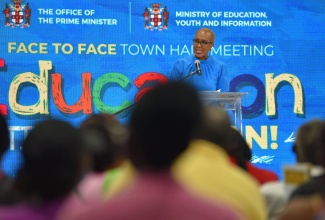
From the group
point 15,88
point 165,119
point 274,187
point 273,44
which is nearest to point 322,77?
point 273,44

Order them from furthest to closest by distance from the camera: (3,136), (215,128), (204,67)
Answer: (204,67), (3,136), (215,128)

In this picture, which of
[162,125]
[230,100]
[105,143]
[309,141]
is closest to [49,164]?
[162,125]

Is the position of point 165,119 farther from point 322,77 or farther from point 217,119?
point 322,77

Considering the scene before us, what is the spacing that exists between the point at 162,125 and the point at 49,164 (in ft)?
1.54

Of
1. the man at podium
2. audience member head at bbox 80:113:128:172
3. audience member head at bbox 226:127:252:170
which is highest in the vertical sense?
the man at podium

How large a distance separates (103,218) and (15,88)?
21.9ft

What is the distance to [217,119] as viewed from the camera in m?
2.15

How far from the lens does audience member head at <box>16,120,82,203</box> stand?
1801mm

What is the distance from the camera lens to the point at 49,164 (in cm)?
180

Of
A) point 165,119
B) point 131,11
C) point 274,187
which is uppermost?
point 131,11

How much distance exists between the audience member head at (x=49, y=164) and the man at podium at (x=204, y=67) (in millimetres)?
5038

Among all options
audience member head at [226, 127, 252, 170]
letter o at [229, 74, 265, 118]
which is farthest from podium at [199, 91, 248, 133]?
audience member head at [226, 127, 252, 170]

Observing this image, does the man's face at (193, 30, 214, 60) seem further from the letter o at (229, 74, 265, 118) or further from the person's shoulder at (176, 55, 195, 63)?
the letter o at (229, 74, 265, 118)

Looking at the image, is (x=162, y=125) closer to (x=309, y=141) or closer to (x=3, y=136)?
(x=3, y=136)
